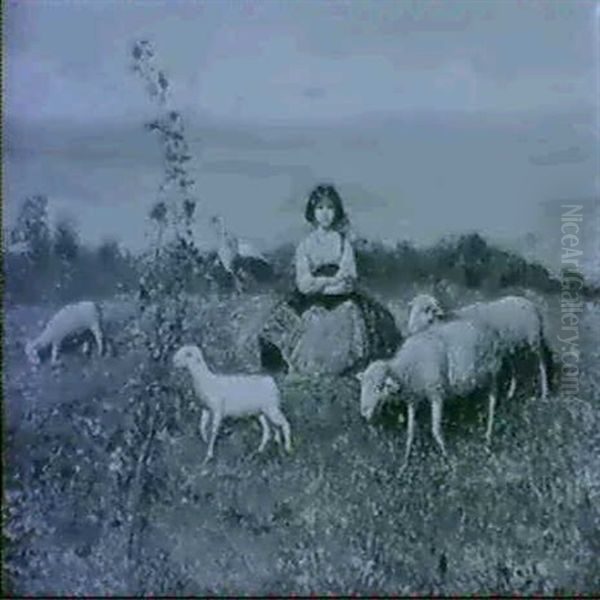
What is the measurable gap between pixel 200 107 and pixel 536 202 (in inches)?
26.4

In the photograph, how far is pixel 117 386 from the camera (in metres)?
1.93

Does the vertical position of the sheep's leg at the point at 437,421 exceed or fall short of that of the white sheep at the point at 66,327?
it falls short

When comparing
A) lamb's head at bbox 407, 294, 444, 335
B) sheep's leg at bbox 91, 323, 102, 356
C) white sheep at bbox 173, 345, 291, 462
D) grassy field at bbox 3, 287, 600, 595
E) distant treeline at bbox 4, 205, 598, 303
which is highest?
distant treeline at bbox 4, 205, 598, 303

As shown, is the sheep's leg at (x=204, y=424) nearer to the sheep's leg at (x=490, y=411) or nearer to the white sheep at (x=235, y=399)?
the white sheep at (x=235, y=399)

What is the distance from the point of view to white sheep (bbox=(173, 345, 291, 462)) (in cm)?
190

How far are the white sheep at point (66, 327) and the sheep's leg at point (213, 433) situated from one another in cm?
26

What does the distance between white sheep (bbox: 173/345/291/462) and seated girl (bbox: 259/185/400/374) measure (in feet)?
0.16

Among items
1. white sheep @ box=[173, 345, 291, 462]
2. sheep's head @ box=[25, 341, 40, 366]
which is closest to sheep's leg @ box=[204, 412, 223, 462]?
white sheep @ box=[173, 345, 291, 462]

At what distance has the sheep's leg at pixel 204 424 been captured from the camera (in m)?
1.91

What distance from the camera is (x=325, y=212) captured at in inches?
75.7

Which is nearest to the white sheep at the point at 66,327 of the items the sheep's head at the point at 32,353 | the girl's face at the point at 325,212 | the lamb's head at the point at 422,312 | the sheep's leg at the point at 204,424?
the sheep's head at the point at 32,353

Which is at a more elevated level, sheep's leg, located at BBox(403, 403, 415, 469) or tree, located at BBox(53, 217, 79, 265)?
tree, located at BBox(53, 217, 79, 265)

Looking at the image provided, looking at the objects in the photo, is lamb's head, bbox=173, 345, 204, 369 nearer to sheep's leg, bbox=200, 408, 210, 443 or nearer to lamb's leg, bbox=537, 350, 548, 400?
sheep's leg, bbox=200, 408, 210, 443

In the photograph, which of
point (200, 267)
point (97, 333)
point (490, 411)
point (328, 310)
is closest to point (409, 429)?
point (490, 411)
